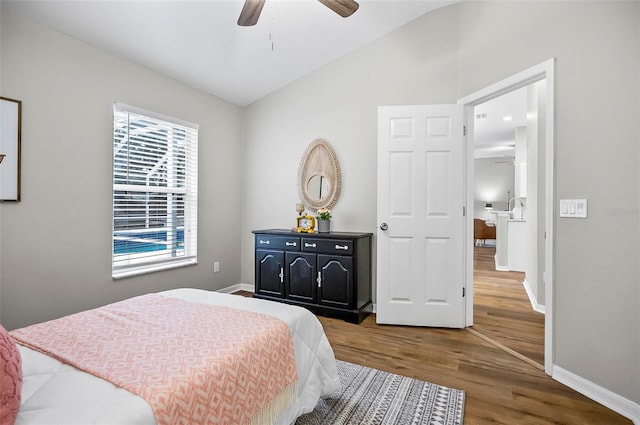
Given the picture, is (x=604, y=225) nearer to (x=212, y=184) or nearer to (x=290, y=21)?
(x=290, y=21)

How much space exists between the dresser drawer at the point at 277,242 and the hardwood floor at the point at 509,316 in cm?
193

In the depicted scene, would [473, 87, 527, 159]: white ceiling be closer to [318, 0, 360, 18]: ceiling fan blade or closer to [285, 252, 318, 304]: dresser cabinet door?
[318, 0, 360, 18]: ceiling fan blade

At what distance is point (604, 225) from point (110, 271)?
3716mm

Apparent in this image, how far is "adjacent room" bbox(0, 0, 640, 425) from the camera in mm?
1406

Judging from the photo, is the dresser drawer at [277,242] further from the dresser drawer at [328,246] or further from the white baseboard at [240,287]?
the white baseboard at [240,287]

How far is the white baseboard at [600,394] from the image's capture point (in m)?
1.75

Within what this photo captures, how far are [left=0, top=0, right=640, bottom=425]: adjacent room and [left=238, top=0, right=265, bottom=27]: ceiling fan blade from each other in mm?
16

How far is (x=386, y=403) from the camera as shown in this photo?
1.87 m

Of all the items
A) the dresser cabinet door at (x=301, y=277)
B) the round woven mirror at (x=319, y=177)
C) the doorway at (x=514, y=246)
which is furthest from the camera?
the round woven mirror at (x=319, y=177)

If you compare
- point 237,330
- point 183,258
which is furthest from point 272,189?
point 237,330

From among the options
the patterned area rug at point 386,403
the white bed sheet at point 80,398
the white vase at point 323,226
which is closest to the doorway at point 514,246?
the patterned area rug at point 386,403

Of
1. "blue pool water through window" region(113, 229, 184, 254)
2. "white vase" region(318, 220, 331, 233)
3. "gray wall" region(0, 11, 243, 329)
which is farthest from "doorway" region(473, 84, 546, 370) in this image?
"gray wall" region(0, 11, 243, 329)

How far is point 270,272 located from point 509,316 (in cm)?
257

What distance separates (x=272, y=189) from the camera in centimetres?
416
